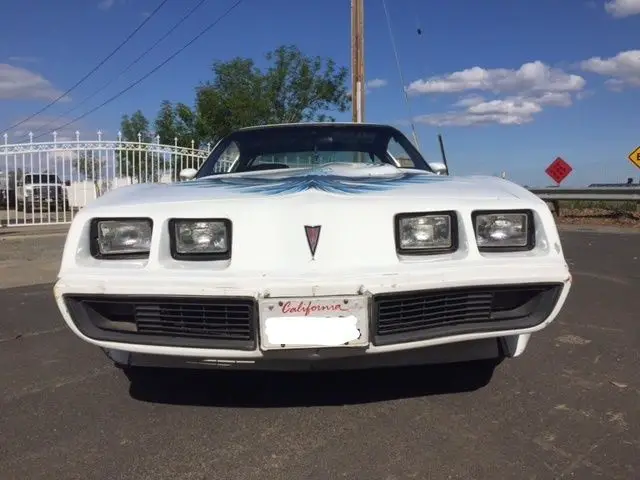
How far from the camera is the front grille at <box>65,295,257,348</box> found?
241 cm

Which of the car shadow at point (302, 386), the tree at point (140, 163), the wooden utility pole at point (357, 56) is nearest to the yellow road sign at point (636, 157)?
the wooden utility pole at point (357, 56)

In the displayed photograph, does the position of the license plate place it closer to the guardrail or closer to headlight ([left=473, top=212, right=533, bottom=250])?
headlight ([left=473, top=212, right=533, bottom=250])

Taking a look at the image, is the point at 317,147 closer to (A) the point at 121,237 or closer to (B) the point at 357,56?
(A) the point at 121,237

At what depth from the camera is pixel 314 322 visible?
7.73 feet

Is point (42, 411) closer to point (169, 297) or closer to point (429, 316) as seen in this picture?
point (169, 297)

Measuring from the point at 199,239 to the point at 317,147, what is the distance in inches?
74.8

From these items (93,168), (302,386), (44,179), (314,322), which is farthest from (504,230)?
(44,179)

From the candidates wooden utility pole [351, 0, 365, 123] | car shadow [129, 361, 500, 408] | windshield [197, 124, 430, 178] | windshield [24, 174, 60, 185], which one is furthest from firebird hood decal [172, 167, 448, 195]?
windshield [24, 174, 60, 185]

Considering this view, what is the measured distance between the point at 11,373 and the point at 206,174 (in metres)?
1.70

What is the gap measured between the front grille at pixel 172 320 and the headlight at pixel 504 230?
1.02m

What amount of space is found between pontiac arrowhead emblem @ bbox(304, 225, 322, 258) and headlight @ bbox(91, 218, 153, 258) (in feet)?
2.21

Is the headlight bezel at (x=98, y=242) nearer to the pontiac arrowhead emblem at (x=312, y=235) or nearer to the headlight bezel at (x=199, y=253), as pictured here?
the headlight bezel at (x=199, y=253)

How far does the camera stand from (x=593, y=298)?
561 cm

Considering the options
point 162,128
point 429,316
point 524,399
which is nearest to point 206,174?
point 429,316
